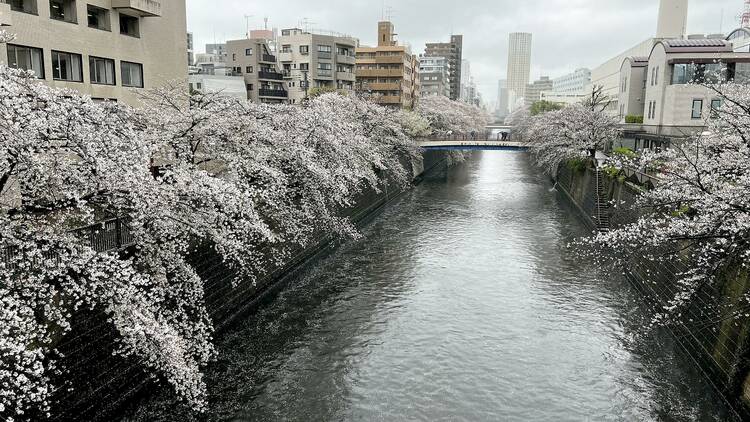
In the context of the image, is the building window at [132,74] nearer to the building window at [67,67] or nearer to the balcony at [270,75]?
the building window at [67,67]

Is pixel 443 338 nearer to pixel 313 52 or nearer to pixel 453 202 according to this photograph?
pixel 453 202

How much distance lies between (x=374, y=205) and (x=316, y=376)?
25.8 meters

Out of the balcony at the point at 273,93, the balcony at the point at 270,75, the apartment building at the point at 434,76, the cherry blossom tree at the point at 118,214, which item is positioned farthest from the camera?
the apartment building at the point at 434,76

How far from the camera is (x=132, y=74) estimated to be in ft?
100.0

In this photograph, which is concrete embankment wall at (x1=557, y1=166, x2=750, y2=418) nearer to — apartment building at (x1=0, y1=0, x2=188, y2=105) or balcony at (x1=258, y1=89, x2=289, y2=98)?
apartment building at (x1=0, y1=0, x2=188, y2=105)

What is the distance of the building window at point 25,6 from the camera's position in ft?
77.9

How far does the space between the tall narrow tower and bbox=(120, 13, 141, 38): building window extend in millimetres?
67461

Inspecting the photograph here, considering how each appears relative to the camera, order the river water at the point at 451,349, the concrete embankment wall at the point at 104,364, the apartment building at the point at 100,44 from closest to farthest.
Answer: the concrete embankment wall at the point at 104,364, the river water at the point at 451,349, the apartment building at the point at 100,44

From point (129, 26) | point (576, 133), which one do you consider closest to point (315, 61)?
point (576, 133)

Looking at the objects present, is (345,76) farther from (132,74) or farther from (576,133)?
(132,74)

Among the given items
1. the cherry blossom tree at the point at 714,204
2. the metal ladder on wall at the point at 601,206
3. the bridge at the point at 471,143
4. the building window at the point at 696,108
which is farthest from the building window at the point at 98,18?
the building window at the point at 696,108

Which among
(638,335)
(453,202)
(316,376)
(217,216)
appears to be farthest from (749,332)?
(453,202)

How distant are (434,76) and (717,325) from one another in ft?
Answer: 487

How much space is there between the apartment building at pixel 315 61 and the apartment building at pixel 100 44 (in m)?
47.9
